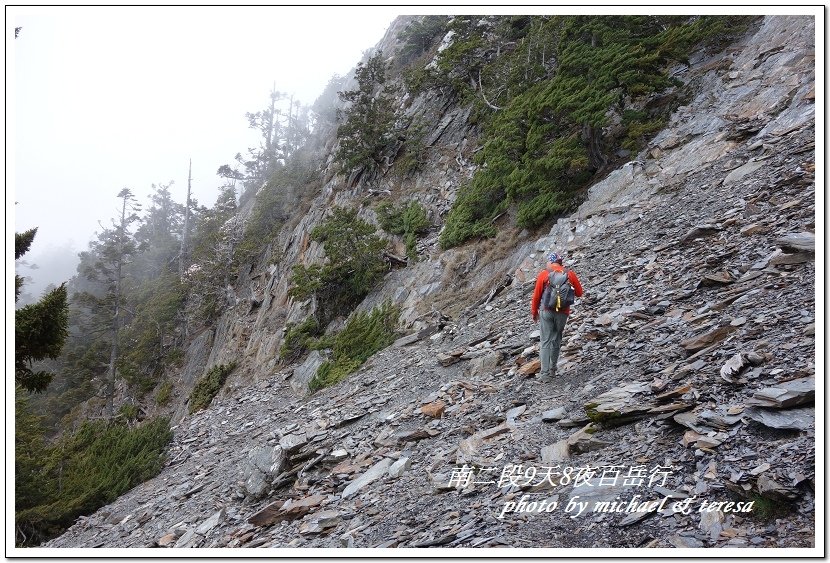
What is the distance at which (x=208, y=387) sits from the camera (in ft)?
65.0

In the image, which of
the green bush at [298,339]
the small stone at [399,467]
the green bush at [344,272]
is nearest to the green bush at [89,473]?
the green bush at [298,339]

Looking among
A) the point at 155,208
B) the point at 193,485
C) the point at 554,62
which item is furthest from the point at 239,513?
the point at 155,208

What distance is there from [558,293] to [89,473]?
1271 centimetres

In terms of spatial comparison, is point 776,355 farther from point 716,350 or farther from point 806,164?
point 806,164

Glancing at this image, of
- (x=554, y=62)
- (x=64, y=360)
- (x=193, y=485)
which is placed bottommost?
(x=193, y=485)

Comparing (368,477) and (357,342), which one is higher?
(357,342)

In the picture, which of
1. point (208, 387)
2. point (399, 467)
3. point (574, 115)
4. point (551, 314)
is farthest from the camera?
point (208, 387)

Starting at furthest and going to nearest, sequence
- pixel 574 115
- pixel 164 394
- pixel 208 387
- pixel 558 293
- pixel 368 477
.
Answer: pixel 164 394
pixel 208 387
pixel 574 115
pixel 558 293
pixel 368 477

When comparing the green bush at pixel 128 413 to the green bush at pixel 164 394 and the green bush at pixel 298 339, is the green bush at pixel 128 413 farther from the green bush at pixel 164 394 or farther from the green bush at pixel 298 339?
the green bush at pixel 298 339

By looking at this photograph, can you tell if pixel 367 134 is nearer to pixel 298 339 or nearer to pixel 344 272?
pixel 344 272

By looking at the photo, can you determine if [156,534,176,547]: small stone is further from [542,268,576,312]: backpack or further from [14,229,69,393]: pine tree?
[542,268,576,312]: backpack

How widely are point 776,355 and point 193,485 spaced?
1016 cm

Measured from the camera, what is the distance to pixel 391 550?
14.2 ft

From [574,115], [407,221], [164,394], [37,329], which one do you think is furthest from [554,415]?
[164,394]
